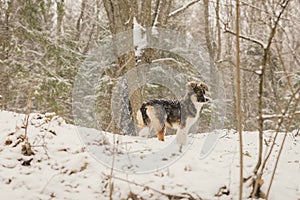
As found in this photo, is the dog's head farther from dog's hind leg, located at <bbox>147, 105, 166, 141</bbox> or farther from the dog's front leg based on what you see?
the dog's front leg

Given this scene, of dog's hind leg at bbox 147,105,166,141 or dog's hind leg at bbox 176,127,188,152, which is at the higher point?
dog's hind leg at bbox 147,105,166,141

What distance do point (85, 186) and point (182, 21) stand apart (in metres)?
15.0

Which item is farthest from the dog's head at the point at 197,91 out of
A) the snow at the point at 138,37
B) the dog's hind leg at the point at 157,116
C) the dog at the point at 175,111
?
the snow at the point at 138,37

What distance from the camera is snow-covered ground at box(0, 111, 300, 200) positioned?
3482 mm

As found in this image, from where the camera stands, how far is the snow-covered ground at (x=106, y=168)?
11.4 ft

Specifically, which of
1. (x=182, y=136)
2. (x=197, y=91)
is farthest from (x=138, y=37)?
(x=182, y=136)

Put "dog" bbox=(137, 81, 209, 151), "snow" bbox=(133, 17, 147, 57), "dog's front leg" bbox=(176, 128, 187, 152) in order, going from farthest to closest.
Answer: "snow" bbox=(133, 17, 147, 57), "dog" bbox=(137, 81, 209, 151), "dog's front leg" bbox=(176, 128, 187, 152)

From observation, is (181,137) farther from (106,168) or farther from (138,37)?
(138,37)

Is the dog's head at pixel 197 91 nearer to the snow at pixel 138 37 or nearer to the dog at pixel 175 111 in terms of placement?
the dog at pixel 175 111

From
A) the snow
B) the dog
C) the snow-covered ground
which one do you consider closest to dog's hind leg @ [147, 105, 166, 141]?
the dog

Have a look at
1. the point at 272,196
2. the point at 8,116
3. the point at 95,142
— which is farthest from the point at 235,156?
the point at 8,116

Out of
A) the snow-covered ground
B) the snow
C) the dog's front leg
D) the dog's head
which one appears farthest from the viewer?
the snow

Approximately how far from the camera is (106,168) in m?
3.90

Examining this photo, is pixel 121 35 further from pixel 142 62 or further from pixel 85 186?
pixel 85 186
